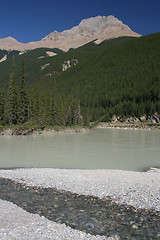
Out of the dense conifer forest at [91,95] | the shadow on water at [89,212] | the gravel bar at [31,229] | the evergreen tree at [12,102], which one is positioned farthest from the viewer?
the dense conifer forest at [91,95]

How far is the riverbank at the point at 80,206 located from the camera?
7377mm

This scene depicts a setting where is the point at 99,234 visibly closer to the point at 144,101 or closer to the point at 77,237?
the point at 77,237

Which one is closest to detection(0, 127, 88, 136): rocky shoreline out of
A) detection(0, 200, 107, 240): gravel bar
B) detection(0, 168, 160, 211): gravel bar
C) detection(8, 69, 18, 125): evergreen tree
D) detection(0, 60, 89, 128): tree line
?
detection(0, 60, 89, 128): tree line

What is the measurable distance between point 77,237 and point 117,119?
115m

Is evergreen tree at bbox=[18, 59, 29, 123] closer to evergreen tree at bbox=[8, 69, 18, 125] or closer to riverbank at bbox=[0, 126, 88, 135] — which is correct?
evergreen tree at bbox=[8, 69, 18, 125]

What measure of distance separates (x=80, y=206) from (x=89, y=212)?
655mm

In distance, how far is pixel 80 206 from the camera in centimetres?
945

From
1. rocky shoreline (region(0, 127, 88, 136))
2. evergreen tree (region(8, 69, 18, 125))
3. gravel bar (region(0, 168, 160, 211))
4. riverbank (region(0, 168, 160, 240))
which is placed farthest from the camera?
evergreen tree (region(8, 69, 18, 125))

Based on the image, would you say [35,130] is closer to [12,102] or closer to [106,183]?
[12,102]

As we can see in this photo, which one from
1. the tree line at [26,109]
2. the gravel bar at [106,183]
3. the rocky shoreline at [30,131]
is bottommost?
the gravel bar at [106,183]

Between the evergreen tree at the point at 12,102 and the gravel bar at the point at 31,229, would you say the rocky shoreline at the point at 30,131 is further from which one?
the gravel bar at the point at 31,229

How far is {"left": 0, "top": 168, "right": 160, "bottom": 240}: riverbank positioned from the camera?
7.38 meters

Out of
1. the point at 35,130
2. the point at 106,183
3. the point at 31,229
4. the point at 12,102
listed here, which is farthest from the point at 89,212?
the point at 12,102

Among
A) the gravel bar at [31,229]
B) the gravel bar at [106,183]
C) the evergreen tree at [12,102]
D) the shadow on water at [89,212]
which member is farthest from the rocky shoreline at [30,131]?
the gravel bar at [31,229]
